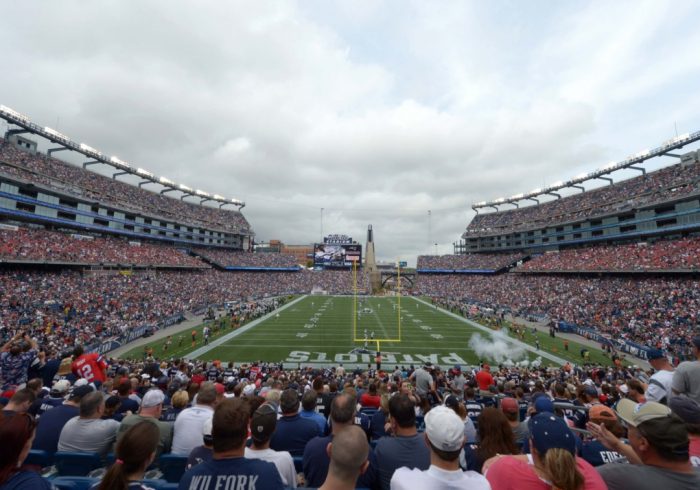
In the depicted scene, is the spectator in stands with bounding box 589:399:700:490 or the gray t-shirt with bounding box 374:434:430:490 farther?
the gray t-shirt with bounding box 374:434:430:490

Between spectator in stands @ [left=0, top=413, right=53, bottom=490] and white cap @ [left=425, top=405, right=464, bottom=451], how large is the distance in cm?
246

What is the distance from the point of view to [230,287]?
2057 inches

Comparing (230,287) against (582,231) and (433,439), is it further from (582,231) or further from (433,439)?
(582,231)

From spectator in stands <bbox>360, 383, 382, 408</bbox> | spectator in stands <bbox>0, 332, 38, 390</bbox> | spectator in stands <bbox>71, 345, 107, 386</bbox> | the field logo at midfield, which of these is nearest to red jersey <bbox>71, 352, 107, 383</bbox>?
spectator in stands <bbox>71, 345, 107, 386</bbox>

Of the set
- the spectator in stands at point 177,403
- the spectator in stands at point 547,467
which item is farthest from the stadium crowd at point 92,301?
the spectator in stands at point 547,467

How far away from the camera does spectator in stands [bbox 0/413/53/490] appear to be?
1.92m

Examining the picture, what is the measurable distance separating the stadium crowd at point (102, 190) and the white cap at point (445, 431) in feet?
160

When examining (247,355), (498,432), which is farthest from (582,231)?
(498,432)

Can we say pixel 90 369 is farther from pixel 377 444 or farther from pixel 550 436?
pixel 550 436

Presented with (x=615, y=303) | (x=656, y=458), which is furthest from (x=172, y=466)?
(x=615, y=303)

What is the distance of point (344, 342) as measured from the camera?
A: 25453 mm

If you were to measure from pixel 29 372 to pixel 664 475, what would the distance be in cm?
1120

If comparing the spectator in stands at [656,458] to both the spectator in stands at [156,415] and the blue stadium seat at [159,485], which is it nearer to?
the blue stadium seat at [159,485]

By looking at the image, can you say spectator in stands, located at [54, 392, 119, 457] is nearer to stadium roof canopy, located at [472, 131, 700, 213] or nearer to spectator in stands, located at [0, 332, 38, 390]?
spectator in stands, located at [0, 332, 38, 390]
